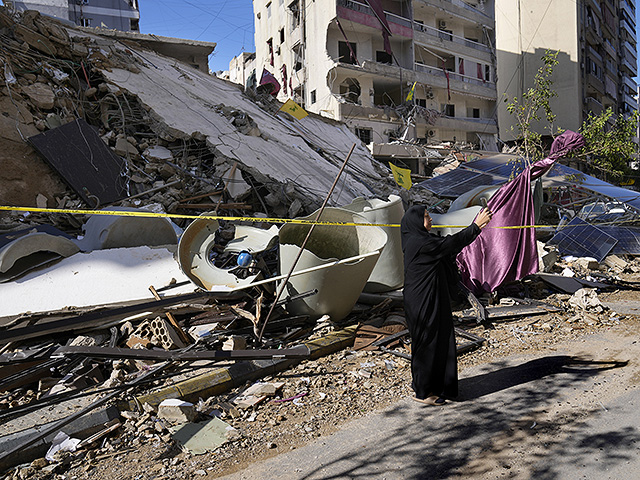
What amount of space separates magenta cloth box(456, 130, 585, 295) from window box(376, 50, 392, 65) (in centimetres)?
2302

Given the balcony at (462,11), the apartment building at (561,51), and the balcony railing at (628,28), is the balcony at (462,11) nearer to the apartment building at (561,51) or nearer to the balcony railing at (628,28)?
the apartment building at (561,51)

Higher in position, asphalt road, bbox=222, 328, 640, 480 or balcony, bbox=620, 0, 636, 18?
balcony, bbox=620, 0, 636, 18

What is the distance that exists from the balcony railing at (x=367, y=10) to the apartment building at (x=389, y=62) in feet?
0.16

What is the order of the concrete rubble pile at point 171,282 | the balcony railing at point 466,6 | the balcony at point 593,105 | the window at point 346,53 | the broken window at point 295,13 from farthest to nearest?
the balcony at point 593,105 < the balcony railing at point 466,6 < the broken window at point 295,13 < the window at point 346,53 < the concrete rubble pile at point 171,282

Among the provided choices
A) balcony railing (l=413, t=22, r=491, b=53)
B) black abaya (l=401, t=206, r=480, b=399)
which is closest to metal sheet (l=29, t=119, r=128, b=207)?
black abaya (l=401, t=206, r=480, b=399)

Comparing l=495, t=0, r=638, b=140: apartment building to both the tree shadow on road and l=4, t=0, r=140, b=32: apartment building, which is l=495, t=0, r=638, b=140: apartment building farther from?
the tree shadow on road

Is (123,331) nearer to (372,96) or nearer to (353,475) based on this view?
(353,475)

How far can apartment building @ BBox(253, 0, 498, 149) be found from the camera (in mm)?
24953

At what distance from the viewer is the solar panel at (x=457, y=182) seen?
13.4 meters

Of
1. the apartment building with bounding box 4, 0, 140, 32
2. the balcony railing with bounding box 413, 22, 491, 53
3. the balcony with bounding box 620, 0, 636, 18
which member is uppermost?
the balcony with bounding box 620, 0, 636, 18

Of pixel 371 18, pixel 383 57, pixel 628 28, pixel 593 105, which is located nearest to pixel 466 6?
pixel 383 57

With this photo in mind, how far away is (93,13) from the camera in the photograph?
32.6 m

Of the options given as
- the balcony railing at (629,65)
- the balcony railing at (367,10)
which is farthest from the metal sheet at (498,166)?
the balcony railing at (629,65)

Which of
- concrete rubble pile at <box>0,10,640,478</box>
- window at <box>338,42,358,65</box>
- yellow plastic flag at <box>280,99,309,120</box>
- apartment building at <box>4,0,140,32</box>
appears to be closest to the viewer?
concrete rubble pile at <box>0,10,640,478</box>
